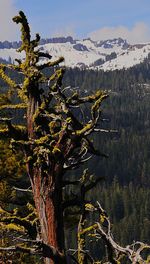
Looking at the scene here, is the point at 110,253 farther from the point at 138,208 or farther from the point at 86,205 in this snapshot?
the point at 138,208

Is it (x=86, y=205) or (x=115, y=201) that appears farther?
(x=115, y=201)

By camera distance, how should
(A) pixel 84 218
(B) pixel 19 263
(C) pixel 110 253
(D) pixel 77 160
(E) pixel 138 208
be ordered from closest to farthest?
(C) pixel 110 253, (A) pixel 84 218, (D) pixel 77 160, (B) pixel 19 263, (E) pixel 138 208

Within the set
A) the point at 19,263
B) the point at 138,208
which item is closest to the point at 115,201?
the point at 138,208

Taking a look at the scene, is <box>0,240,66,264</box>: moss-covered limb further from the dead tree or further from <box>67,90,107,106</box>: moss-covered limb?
<box>67,90,107,106</box>: moss-covered limb

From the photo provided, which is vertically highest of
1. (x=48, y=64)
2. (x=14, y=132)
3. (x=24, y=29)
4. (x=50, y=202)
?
(x=24, y=29)

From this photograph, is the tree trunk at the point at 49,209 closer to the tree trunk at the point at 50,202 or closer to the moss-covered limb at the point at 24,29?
the tree trunk at the point at 50,202

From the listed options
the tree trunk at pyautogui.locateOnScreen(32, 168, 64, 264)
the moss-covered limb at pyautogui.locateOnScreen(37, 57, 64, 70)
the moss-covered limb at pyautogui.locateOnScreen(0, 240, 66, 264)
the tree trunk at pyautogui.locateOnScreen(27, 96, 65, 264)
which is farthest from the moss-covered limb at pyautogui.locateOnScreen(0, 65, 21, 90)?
the moss-covered limb at pyautogui.locateOnScreen(0, 240, 66, 264)

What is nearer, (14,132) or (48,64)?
(14,132)

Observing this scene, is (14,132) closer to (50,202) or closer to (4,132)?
(4,132)

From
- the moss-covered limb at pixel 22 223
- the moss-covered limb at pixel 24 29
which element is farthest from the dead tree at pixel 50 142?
the moss-covered limb at pixel 22 223

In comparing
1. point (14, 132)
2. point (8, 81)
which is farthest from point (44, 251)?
point (8, 81)

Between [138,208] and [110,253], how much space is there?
177 metres

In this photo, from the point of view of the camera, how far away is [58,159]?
768 cm

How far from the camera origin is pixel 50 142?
25.0 ft
